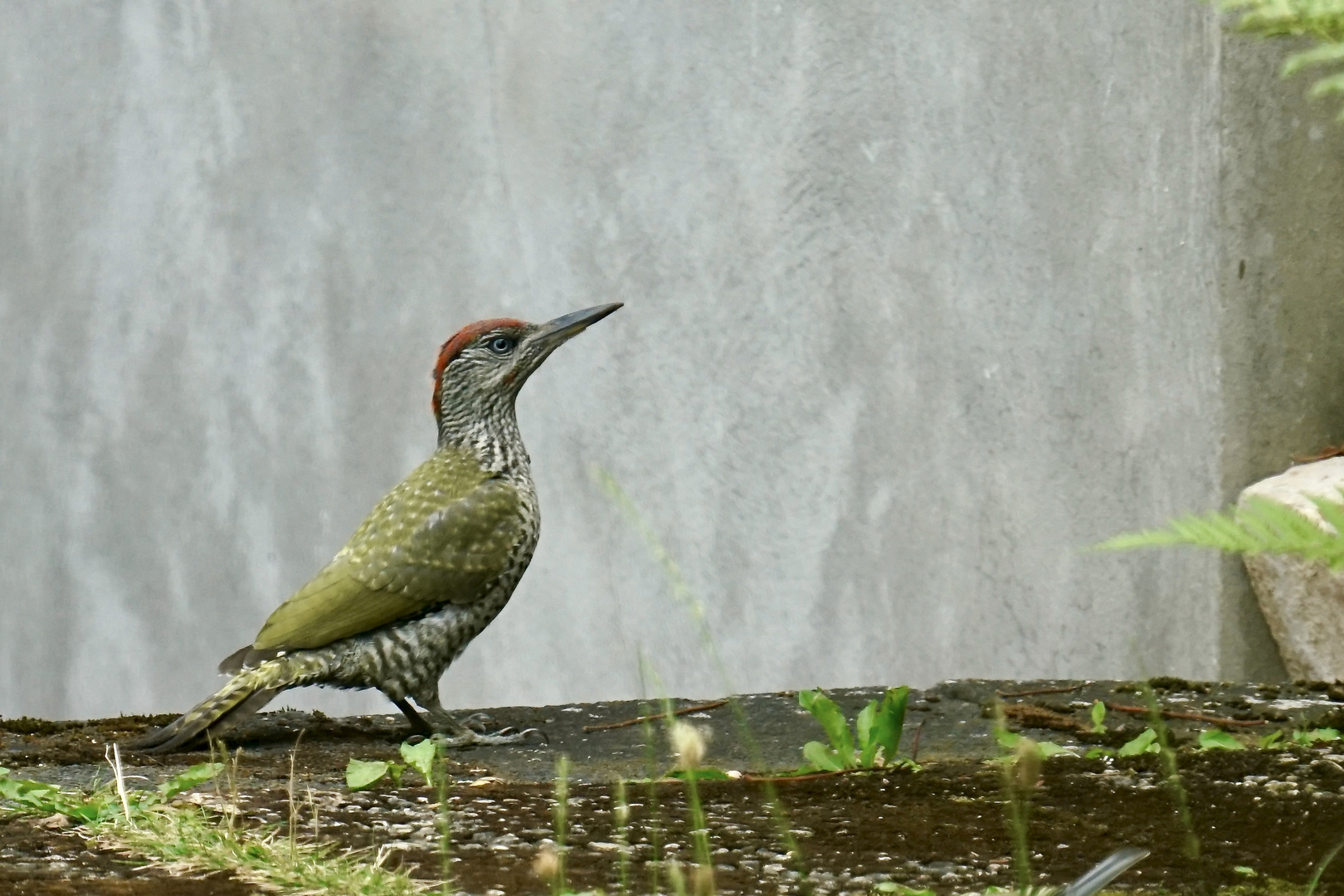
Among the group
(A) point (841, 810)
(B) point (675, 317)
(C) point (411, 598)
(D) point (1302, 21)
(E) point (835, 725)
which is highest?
(B) point (675, 317)

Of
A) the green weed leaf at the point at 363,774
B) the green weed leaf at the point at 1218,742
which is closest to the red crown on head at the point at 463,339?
the green weed leaf at the point at 363,774

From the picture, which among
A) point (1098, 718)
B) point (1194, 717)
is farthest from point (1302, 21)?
point (1194, 717)

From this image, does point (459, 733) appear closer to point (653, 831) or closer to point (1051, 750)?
point (1051, 750)

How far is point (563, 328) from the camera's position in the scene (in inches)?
163

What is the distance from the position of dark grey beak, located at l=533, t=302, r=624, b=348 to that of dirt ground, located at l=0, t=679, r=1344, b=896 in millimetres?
1176

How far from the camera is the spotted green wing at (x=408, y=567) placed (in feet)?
12.0

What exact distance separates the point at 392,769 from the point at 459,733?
97cm

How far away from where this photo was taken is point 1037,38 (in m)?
4.64

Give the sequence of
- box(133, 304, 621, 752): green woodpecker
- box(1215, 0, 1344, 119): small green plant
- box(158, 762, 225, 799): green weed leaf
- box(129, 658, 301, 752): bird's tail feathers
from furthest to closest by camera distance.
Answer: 1. box(133, 304, 621, 752): green woodpecker
2. box(129, 658, 301, 752): bird's tail feathers
3. box(158, 762, 225, 799): green weed leaf
4. box(1215, 0, 1344, 119): small green plant

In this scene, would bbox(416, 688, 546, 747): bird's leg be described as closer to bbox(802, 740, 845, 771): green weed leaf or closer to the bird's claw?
the bird's claw

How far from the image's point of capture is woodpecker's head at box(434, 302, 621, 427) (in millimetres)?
4141

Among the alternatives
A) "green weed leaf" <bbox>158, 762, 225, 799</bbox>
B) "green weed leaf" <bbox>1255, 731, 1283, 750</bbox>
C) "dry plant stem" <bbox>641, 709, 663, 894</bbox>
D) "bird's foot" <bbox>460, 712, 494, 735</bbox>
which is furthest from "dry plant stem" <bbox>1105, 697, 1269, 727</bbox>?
"green weed leaf" <bbox>158, 762, 225, 799</bbox>

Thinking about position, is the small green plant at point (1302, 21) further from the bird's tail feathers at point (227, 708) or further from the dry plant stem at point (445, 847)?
the bird's tail feathers at point (227, 708)

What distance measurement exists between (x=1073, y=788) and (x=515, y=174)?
3.81 metres
